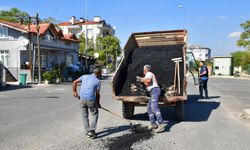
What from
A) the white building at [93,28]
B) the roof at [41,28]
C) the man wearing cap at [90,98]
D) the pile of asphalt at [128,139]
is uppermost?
the white building at [93,28]

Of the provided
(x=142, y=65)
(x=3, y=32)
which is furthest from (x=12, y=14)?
(x=142, y=65)

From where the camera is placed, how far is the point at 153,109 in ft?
28.1

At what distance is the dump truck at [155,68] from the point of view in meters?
9.54

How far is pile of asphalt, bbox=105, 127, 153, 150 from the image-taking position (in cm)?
688

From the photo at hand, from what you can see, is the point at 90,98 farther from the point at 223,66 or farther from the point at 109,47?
the point at 223,66

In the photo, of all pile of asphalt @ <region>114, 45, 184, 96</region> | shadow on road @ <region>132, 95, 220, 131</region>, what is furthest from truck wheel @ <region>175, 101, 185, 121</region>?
pile of asphalt @ <region>114, 45, 184, 96</region>

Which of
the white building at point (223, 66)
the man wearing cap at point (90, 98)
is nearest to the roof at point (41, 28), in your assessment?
the man wearing cap at point (90, 98)

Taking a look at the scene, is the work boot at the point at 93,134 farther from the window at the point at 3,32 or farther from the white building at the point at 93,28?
the white building at the point at 93,28

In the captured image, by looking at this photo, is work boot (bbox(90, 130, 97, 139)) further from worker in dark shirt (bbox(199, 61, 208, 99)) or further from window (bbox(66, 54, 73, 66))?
window (bbox(66, 54, 73, 66))

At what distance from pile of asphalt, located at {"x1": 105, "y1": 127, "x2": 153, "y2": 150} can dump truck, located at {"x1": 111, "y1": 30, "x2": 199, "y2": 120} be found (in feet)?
4.26

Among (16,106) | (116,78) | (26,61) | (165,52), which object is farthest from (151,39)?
(26,61)

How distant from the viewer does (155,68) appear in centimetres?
1107

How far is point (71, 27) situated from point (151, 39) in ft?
240

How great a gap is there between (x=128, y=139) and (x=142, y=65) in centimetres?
403
